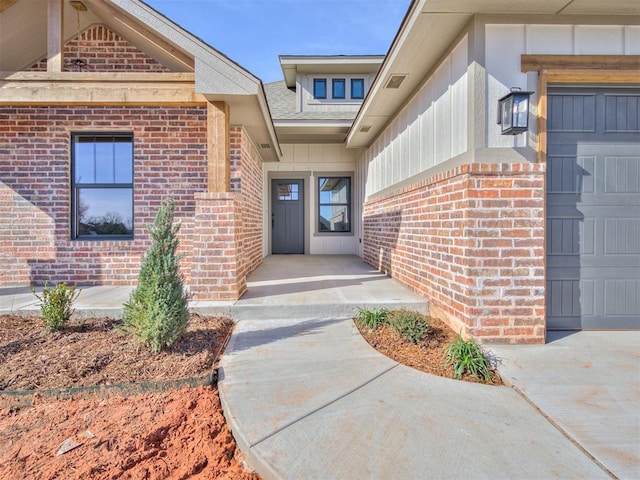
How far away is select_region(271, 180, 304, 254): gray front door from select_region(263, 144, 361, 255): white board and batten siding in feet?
0.67

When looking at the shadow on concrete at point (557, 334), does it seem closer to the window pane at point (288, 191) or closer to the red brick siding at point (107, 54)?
the red brick siding at point (107, 54)

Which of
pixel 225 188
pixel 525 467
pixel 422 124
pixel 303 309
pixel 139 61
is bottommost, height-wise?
pixel 525 467

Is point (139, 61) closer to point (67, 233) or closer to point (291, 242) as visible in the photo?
point (67, 233)

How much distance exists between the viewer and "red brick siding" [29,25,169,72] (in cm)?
524

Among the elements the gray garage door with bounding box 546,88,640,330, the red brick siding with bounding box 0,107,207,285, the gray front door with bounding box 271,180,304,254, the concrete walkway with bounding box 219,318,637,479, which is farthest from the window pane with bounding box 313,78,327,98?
the concrete walkway with bounding box 219,318,637,479

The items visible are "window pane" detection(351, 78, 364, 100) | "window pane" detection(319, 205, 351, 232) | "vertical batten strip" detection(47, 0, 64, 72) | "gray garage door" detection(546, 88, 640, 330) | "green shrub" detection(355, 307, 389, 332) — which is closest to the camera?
"gray garage door" detection(546, 88, 640, 330)

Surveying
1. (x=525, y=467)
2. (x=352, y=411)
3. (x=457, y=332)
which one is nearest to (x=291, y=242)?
(x=457, y=332)

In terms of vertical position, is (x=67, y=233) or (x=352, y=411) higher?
(x=67, y=233)

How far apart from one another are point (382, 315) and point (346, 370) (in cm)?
114

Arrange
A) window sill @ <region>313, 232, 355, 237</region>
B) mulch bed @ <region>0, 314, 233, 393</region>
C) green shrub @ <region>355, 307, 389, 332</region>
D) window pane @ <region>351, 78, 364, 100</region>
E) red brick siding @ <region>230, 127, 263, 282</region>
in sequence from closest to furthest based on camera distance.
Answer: mulch bed @ <region>0, 314, 233, 393</region>
green shrub @ <region>355, 307, 389, 332</region>
red brick siding @ <region>230, 127, 263, 282</region>
window pane @ <region>351, 78, 364, 100</region>
window sill @ <region>313, 232, 355, 237</region>

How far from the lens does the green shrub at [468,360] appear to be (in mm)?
2723

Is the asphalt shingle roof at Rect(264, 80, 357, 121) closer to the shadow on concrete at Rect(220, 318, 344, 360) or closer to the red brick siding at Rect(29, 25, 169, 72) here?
the red brick siding at Rect(29, 25, 169, 72)

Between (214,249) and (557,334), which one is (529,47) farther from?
(214,249)

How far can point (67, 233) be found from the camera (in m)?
5.27
